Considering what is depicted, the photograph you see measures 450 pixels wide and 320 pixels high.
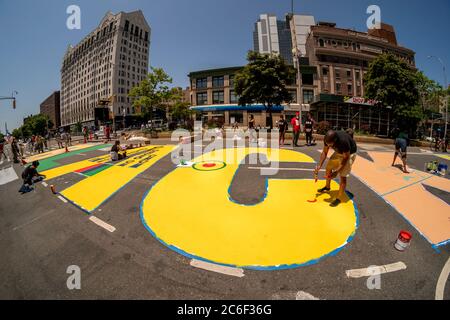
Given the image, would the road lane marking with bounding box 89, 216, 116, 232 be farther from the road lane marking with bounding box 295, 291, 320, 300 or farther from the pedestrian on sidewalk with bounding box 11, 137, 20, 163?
the pedestrian on sidewalk with bounding box 11, 137, 20, 163

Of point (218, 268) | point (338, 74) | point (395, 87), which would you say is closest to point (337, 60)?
point (338, 74)

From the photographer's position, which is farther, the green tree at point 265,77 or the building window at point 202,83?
the building window at point 202,83

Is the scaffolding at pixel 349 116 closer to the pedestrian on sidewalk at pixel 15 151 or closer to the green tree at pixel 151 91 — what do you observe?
the green tree at pixel 151 91

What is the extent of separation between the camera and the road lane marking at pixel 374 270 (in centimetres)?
296

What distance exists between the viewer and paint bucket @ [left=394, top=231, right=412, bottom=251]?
10.9 ft

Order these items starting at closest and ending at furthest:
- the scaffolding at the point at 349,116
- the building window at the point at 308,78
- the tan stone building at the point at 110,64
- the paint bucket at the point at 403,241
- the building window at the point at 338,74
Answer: the paint bucket at the point at 403,241
the scaffolding at the point at 349,116
the building window at the point at 338,74
the building window at the point at 308,78
the tan stone building at the point at 110,64

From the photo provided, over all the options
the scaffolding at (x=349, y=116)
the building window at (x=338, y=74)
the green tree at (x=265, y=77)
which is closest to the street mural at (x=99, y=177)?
the green tree at (x=265, y=77)

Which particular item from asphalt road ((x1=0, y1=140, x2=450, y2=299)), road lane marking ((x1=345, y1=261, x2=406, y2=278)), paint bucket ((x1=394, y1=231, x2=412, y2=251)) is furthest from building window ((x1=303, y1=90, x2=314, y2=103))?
road lane marking ((x1=345, y1=261, x2=406, y2=278))

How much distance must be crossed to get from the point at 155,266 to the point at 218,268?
1.18 m

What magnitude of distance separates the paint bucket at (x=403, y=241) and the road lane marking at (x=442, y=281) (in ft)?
1.70

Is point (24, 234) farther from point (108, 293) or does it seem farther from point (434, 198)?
point (434, 198)

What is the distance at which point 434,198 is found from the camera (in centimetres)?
549

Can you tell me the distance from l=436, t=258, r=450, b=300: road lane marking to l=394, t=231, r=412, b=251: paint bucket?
0.52 meters
